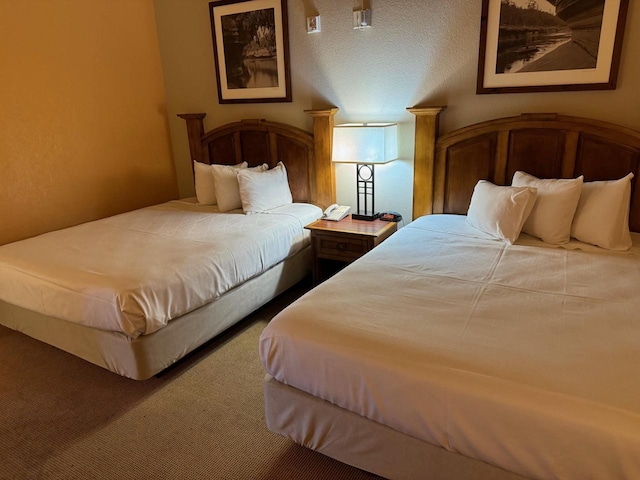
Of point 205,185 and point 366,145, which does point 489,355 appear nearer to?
point 366,145

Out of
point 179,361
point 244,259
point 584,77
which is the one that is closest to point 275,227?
point 244,259

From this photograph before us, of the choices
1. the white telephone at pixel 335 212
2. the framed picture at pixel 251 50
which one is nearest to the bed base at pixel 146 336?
the white telephone at pixel 335 212

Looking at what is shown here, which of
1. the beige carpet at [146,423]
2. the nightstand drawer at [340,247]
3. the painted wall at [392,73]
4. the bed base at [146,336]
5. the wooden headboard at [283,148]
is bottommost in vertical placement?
the beige carpet at [146,423]

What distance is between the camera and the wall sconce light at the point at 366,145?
2.84 m

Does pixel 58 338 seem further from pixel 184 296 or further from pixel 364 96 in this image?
pixel 364 96

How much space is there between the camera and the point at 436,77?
284 centimetres

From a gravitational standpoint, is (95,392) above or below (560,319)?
below

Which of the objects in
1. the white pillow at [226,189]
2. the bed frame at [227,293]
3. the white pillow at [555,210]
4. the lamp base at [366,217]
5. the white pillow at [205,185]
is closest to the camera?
the bed frame at [227,293]

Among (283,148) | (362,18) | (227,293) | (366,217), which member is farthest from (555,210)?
(283,148)

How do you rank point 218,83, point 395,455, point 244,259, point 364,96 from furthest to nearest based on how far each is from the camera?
point 218,83 → point 364,96 → point 244,259 → point 395,455

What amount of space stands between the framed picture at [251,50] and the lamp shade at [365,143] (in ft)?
2.64

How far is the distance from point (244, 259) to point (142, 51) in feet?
8.51

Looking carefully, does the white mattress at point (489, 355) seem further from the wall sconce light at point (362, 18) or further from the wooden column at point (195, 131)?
the wooden column at point (195, 131)

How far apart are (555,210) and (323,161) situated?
5.58 ft
